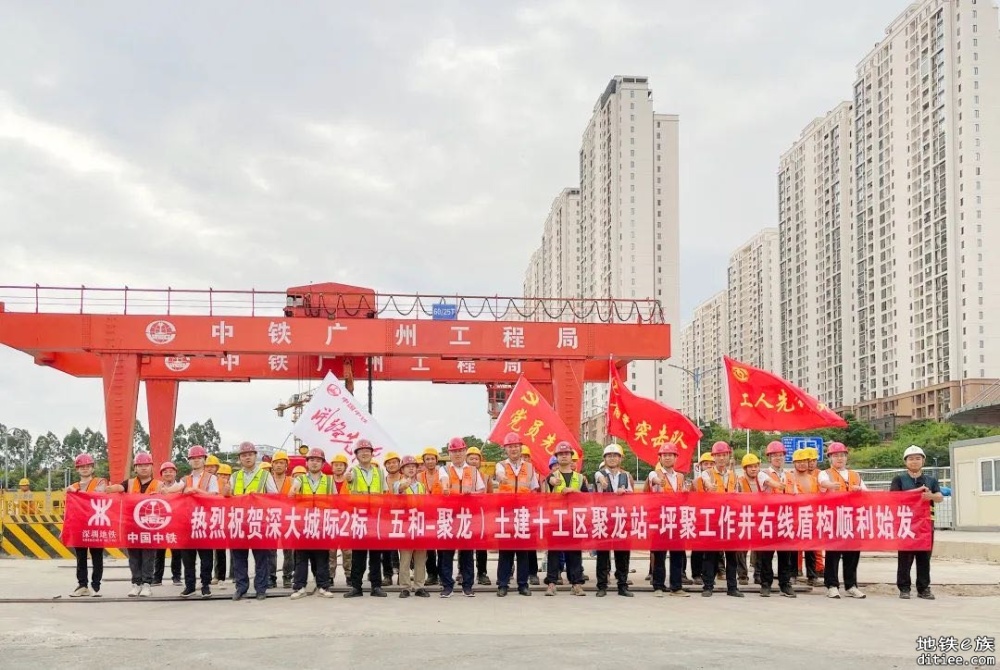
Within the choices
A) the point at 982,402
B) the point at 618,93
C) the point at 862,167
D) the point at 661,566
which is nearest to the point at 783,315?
the point at 862,167

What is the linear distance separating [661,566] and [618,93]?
299ft

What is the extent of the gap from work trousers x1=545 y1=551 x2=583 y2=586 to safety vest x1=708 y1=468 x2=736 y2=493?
194 cm

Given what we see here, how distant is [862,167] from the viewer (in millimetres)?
90812

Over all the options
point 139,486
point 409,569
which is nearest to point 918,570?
point 409,569

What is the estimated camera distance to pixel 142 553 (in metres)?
12.1

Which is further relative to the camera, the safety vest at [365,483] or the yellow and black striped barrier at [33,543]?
the yellow and black striped barrier at [33,543]

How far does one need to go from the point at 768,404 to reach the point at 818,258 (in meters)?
89.8

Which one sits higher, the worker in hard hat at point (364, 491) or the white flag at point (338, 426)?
the white flag at point (338, 426)

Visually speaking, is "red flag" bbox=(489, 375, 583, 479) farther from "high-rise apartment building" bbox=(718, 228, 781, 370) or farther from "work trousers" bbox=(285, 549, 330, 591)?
"high-rise apartment building" bbox=(718, 228, 781, 370)

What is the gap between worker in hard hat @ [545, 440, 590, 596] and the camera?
1202 centimetres

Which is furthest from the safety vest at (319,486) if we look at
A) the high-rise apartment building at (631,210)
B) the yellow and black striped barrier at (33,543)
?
the high-rise apartment building at (631,210)

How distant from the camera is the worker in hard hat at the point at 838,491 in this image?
11867mm

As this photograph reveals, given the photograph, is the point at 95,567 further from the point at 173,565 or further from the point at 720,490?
the point at 720,490

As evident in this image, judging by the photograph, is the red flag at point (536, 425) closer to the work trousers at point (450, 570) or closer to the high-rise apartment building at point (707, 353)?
the work trousers at point (450, 570)
